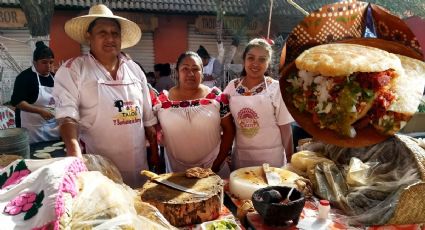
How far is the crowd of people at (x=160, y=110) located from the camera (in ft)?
7.68

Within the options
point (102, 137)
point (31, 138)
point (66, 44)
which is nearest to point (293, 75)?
point (102, 137)

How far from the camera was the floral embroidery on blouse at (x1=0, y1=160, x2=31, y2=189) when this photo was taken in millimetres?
1378

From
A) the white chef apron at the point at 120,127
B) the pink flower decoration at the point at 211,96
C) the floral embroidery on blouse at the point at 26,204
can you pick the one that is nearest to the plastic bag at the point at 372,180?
→ the pink flower decoration at the point at 211,96

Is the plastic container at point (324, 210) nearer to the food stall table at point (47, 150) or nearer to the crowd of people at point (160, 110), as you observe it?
the crowd of people at point (160, 110)

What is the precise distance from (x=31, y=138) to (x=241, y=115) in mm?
2757

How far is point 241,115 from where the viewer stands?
264cm

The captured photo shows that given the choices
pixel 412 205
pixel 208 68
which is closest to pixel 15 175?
pixel 412 205

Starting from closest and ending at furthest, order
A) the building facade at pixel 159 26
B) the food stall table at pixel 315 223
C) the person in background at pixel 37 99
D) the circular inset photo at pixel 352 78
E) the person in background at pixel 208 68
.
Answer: the circular inset photo at pixel 352 78 < the food stall table at pixel 315 223 < the person in background at pixel 37 99 < the person in background at pixel 208 68 < the building facade at pixel 159 26

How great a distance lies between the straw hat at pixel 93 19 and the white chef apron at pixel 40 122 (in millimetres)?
1535

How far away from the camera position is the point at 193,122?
257cm

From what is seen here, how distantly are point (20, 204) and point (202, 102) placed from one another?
1.60 metres

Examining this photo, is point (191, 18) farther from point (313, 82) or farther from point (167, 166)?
point (313, 82)

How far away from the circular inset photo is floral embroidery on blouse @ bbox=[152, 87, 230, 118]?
1.11 meters

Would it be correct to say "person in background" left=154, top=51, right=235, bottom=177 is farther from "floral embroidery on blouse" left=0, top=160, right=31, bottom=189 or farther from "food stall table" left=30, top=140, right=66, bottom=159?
"food stall table" left=30, top=140, right=66, bottom=159
